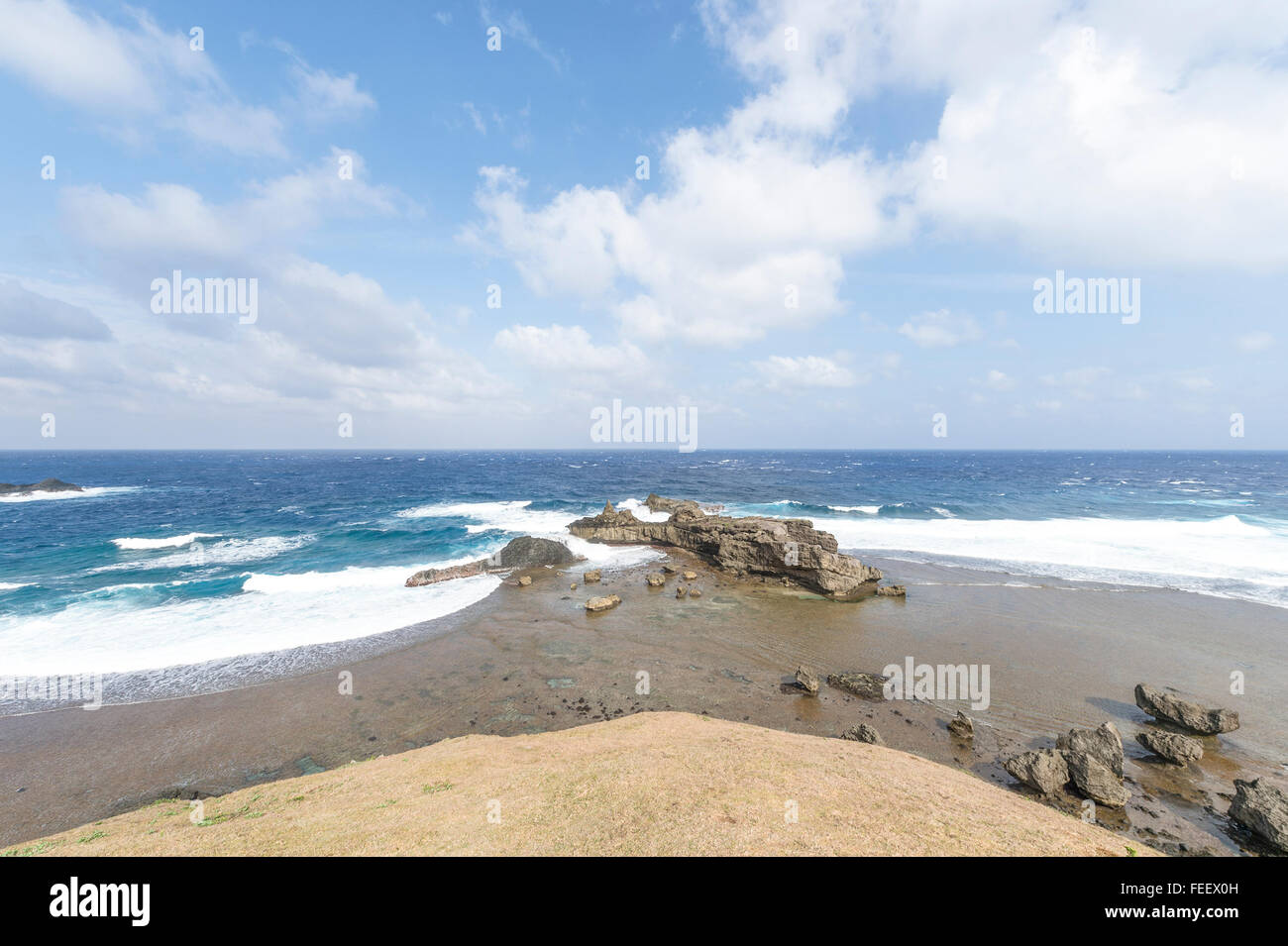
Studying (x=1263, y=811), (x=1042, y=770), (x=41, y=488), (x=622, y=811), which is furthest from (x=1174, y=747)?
(x=41, y=488)

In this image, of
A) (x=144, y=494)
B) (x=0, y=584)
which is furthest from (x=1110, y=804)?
(x=144, y=494)

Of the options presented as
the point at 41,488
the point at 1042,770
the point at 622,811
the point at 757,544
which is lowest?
the point at 1042,770

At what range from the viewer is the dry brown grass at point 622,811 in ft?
22.2

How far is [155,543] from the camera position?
36719mm

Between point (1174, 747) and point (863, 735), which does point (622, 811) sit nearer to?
point (863, 735)

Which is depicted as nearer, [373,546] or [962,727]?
[962,727]

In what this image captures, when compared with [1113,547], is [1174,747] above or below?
below

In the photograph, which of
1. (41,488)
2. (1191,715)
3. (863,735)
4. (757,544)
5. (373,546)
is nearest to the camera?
(863,735)

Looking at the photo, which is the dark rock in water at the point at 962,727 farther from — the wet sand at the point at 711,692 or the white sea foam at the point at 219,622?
the white sea foam at the point at 219,622

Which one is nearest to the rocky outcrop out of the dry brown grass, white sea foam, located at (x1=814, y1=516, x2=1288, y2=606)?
white sea foam, located at (x1=814, y1=516, x2=1288, y2=606)

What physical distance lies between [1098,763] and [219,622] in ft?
101

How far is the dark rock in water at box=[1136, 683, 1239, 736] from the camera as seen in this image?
1263 centimetres
